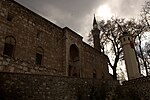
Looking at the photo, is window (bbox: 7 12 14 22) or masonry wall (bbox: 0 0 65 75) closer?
→ masonry wall (bbox: 0 0 65 75)

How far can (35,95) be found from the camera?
9.60 metres

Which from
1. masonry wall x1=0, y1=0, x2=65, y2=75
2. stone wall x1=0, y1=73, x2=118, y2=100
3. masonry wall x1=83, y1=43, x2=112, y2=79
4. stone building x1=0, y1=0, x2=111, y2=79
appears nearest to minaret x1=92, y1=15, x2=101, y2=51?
masonry wall x1=83, y1=43, x2=112, y2=79

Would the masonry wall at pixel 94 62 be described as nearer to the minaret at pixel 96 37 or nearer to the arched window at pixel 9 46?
the minaret at pixel 96 37

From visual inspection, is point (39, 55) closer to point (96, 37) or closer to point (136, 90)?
point (136, 90)

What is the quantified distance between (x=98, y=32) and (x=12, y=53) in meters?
18.2

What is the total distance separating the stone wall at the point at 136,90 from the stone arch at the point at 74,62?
801 centimetres

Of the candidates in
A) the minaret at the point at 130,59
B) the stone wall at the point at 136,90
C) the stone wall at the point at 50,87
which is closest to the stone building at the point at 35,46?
the stone wall at the point at 50,87

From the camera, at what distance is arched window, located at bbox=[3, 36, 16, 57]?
13.5 metres

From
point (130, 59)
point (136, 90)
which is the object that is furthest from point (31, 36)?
point (136, 90)

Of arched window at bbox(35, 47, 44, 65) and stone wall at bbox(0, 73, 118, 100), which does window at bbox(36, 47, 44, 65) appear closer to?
arched window at bbox(35, 47, 44, 65)

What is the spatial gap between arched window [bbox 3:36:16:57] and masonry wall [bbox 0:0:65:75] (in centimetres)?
26

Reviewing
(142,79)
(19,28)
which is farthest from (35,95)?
(142,79)

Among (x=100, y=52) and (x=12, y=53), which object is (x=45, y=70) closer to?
(x=12, y=53)

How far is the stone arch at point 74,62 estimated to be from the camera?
20.8 meters
